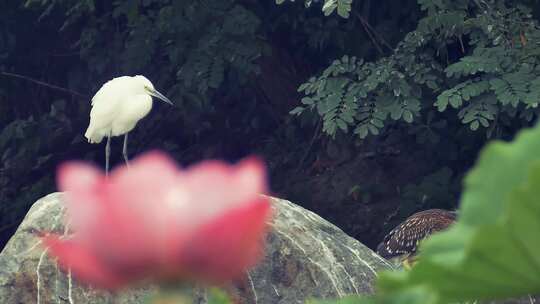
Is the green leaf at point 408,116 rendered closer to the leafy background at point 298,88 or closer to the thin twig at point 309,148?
the leafy background at point 298,88

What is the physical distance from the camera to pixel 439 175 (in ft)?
27.4

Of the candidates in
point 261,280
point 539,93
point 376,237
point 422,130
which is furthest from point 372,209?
point 261,280

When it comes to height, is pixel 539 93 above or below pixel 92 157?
above

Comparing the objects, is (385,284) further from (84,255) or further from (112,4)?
(112,4)

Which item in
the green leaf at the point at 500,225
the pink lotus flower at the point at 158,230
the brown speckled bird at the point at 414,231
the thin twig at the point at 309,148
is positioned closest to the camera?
the pink lotus flower at the point at 158,230

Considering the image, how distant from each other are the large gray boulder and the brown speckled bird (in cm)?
109

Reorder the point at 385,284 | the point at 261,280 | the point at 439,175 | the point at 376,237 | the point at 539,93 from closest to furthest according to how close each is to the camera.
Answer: the point at 385,284 < the point at 261,280 < the point at 539,93 < the point at 439,175 < the point at 376,237

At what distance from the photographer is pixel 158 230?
597 millimetres

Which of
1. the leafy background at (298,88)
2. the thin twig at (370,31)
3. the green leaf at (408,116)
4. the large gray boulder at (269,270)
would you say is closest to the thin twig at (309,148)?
the leafy background at (298,88)

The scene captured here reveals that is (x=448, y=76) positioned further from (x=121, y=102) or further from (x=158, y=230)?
(x=158, y=230)

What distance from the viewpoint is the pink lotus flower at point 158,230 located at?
597 mm

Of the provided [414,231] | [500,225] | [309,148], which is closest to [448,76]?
[414,231]

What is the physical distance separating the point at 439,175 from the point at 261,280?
306cm

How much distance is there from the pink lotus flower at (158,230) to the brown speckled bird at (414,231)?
6422mm
